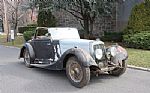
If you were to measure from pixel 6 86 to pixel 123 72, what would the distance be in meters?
3.41

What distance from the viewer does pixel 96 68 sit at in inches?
295

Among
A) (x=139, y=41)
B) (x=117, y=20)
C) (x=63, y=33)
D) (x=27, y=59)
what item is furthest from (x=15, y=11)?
(x=63, y=33)

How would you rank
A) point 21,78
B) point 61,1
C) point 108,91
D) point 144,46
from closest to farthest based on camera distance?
point 108,91 → point 21,78 → point 144,46 → point 61,1

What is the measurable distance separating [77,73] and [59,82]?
2.12 ft

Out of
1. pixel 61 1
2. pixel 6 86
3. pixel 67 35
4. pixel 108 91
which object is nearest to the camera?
pixel 108 91

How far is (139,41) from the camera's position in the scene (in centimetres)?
1511

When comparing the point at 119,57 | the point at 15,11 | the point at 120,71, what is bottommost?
the point at 120,71

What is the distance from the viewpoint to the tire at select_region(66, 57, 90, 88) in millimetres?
7147

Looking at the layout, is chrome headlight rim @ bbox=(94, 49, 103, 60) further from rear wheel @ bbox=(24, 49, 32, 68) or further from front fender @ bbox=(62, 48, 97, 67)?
rear wheel @ bbox=(24, 49, 32, 68)

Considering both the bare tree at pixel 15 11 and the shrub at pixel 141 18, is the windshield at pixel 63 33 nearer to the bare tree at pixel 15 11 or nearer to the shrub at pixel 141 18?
the shrub at pixel 141 18

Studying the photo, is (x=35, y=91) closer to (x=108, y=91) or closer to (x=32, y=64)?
(x=108, y=91)

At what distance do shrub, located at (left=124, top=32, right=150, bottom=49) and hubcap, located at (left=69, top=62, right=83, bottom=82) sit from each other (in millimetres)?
8036

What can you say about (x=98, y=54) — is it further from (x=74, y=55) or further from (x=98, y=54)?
(x=74, y=55)

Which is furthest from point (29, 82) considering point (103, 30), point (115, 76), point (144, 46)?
point (103, 30)
